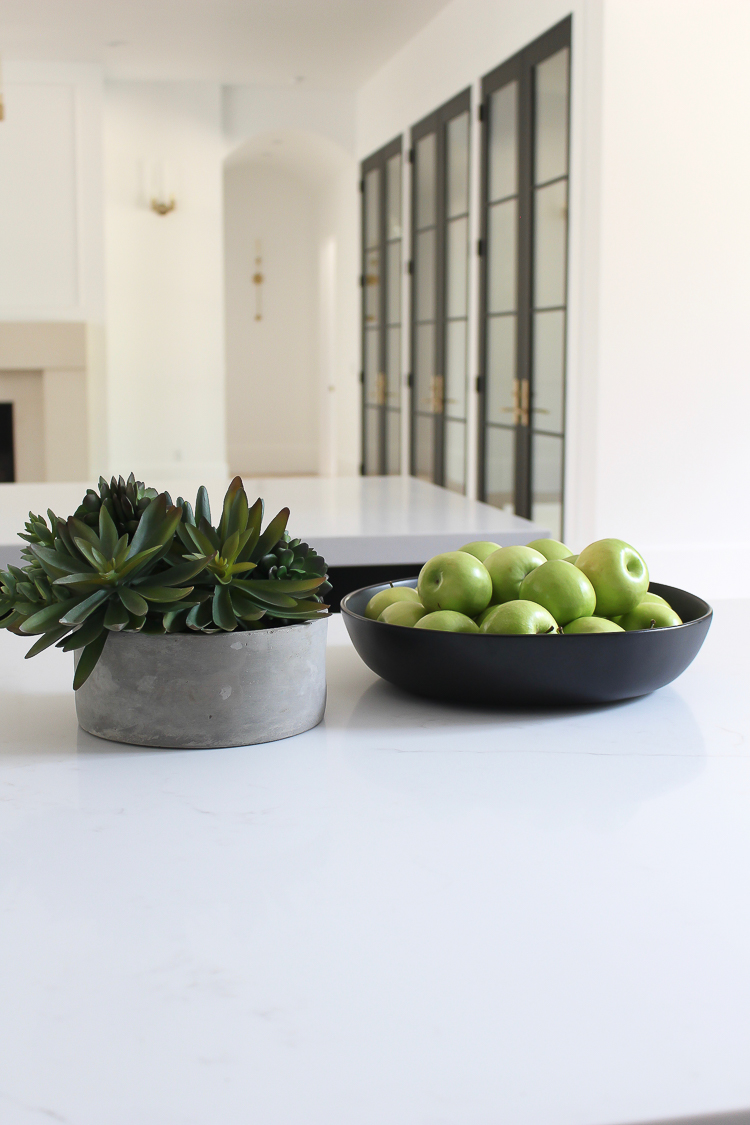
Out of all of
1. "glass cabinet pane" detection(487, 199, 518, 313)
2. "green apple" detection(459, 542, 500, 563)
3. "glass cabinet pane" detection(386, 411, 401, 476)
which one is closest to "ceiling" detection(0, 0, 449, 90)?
"glass cabinet pane" detection(487, 199, 518, 313)

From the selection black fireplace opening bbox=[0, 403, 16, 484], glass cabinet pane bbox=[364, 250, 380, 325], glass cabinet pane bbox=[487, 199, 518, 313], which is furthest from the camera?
glass cabinet pane bbox=[364, 250, 380, 325]

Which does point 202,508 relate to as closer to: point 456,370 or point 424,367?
point 456,370

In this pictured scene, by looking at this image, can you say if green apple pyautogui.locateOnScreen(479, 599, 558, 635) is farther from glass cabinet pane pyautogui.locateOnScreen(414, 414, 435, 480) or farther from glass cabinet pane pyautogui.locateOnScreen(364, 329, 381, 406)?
glass cabinet pane pyautogui.locateOnScreen(364, 329, 381, 406)

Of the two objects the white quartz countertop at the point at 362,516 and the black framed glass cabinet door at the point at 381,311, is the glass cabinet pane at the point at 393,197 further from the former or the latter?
the white quartz countertop at the point at 362,516

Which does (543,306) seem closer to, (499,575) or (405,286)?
(405,286)

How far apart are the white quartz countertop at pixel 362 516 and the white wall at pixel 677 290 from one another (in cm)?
167

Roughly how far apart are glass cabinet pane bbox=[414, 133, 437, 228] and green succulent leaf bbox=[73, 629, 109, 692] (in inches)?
220

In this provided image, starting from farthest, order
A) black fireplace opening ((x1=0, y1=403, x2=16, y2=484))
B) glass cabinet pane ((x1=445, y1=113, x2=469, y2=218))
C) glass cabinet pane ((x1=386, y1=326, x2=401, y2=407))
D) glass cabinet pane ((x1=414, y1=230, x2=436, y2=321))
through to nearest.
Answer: black fireplace opening ((x1=0, y1=403, x2=16, y2=484)) → glass cabinet pane ((x1=386, y1=326, x2=401, y2=407)) → glass cabinet pane ((x1=414, y1=230, x2=436, y2=321)) → glass cabinet pane ((x1=445, y1=113, x2=469, y2=218))

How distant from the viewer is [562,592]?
88 centimetres

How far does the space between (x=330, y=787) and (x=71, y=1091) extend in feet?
1.07

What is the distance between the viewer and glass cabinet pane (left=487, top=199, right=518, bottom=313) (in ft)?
16.1

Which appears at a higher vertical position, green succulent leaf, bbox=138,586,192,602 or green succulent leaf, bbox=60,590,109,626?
green succulent leaf, bbox=138,586,192,602

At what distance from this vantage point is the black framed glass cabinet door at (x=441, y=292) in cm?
558

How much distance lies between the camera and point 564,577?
2.89 ft
